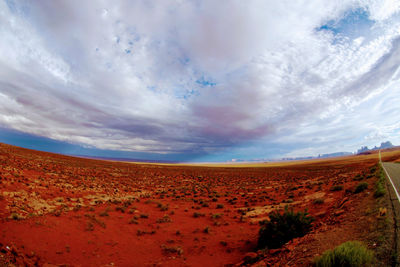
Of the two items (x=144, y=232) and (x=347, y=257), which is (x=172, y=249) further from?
(x=347, y=257)

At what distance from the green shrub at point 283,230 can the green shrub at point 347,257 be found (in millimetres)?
3231

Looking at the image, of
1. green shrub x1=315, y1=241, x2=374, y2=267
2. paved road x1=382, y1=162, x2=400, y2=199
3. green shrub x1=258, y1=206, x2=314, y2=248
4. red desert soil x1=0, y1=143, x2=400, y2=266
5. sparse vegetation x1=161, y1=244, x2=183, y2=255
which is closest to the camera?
green shrub x1=315, y1=241, x2=374, y2=267

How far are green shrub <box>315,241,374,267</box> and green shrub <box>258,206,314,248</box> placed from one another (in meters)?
3.23

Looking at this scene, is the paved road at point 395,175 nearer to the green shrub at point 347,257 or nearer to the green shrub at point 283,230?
the green shrub at point 283,230

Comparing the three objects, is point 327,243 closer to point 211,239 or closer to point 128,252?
point 211,239

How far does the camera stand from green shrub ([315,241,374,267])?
3500 mm

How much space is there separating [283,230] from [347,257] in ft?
12.5

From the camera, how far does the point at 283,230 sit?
7055 millimetres

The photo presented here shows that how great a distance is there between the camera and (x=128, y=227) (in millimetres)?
10703

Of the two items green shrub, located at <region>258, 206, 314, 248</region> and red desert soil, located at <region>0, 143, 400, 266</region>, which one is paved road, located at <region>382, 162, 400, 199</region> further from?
green shrub, located at <region>258, 206, 314, 248</region>

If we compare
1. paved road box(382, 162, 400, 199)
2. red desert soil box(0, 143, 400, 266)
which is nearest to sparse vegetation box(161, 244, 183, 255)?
red desert soil box(0, 143, 400, 266)

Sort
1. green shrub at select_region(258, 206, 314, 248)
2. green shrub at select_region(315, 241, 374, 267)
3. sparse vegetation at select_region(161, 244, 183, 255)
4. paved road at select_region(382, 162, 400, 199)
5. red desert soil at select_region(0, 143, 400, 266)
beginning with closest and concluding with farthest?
green shrub at select_region(315, 241, 374, 267)
red desert soil at select_region(0, 143, 400, 266)
green shrub at select_region(258, 206, 314, 248)
sparse vegetation at select_region(161, 244, 183, 255)
paved road at select_region(382, 162, 400, 199)

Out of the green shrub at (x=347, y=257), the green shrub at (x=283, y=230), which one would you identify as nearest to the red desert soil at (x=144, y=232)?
the green shrub at (x=283, y=230)

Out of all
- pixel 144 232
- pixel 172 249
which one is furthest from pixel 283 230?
pixel 144 232
